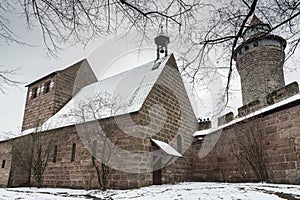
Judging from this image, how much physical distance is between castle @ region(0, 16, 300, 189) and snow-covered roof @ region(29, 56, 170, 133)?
0.06 m

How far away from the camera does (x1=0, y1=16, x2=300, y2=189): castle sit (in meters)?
10.7

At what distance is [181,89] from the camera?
1661 centimetres

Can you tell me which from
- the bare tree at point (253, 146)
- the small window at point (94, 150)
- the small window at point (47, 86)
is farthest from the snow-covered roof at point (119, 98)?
the bare tree at point (253, 146)

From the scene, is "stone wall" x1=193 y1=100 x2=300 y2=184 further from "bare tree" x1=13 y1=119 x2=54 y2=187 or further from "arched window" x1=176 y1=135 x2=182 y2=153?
"bare tree" x1=13 y1=119 x2=54 y2=187

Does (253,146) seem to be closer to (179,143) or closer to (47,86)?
(179,143)

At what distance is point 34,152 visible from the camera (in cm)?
1596

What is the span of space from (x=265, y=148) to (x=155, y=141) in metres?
4.74

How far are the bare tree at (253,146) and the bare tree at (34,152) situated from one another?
10.4 m

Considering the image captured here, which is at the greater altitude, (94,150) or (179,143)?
(179,143)

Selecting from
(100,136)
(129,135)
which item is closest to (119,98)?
(100,136)

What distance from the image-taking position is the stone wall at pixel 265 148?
383 inches

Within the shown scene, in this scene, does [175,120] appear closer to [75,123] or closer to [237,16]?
[75,123]

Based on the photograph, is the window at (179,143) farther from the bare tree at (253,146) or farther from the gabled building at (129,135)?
the bare tree at (253,146)

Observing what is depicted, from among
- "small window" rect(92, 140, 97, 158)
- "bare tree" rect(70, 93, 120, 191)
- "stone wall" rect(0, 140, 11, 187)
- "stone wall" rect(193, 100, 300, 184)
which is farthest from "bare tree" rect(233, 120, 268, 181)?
"stone wall" rect(0, 140, 11, 187)
